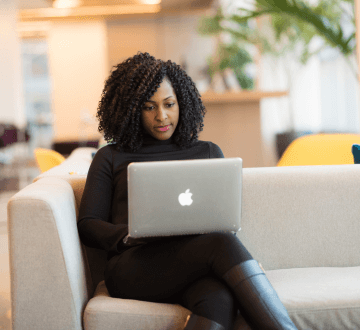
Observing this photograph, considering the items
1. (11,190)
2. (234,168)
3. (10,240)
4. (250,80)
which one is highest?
(250,80)

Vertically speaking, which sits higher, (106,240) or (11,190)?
(106,240)

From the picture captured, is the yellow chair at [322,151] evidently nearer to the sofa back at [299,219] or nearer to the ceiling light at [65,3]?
the sofa back at [299,219]

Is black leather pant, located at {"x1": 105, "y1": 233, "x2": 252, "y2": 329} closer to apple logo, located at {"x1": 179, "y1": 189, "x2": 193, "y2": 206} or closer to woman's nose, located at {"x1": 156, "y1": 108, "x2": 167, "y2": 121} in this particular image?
apple logo, located at {"x1": 179, "y1": 189, "x2": 193, "y2": 206}

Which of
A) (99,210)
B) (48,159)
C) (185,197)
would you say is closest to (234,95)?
(48,159)

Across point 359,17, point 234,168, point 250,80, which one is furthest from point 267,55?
point 234,168

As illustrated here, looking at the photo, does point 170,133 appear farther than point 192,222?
Yes

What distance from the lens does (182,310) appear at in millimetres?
1354

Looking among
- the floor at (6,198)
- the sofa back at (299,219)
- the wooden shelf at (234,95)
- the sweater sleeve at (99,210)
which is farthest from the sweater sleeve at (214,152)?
the wooden shelf at (234,95)

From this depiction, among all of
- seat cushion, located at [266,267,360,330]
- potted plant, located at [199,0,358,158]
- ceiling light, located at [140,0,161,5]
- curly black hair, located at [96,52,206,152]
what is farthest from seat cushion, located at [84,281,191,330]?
ceiling light, located at [140,0,161,5]

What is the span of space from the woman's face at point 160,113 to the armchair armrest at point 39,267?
1.72 feet

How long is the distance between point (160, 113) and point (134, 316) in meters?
0.75

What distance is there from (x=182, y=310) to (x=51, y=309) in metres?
0.40

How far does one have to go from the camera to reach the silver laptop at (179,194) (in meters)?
1.24

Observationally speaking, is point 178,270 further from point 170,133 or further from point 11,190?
point 11,190
